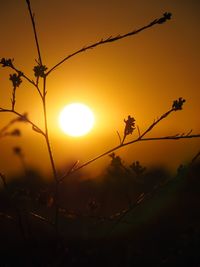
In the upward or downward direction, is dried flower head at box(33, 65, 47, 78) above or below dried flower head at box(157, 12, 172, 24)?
above

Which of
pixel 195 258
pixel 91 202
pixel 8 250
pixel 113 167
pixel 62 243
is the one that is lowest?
pixel 195 258

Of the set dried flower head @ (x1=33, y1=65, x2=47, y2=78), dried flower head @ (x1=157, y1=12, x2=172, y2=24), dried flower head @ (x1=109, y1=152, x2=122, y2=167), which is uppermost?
dried flower head @ (x1=33, y1=65, x2=47, y2=78)

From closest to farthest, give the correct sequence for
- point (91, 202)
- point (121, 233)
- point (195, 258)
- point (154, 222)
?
point (195, 258) → point (91, 202) → point (121, 233) → point (154, 222)

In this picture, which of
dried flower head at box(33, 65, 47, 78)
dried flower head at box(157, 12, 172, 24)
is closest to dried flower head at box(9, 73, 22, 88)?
dried flower head at box(33, 65, 47, 78)

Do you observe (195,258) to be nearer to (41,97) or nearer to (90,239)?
(90,239)

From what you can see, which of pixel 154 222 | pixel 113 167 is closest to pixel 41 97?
pixel 113 167

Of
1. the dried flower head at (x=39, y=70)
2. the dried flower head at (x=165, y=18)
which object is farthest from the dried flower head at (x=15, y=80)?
the dried flower head at (x=165, y=18)

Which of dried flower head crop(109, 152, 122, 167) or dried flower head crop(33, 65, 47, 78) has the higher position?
dried flower head crop(33, 65, 47, 78)

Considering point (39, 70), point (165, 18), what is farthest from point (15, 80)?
point (165, 18)

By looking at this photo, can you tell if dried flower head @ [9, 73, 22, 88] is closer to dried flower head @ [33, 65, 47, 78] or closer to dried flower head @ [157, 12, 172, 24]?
dried flower head @ [33, 65, 47, 78]

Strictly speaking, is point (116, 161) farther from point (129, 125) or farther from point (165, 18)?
point (165, 18)

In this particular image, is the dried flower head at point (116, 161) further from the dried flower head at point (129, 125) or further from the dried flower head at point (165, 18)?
the dried flower head at point (165, 18)

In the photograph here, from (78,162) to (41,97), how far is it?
0.46 meters

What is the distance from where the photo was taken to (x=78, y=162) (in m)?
2.66
